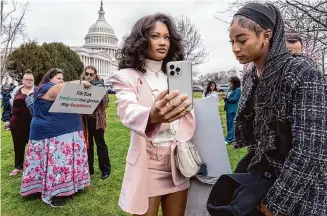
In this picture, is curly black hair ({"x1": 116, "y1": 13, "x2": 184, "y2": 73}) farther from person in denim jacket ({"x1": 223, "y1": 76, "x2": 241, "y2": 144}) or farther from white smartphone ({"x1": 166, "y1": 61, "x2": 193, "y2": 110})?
person in denim jacket ({"x1": 223, "y1": 76, "x2": 241, "y2": 144})

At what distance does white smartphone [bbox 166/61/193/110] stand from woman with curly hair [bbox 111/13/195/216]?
0.37 metres

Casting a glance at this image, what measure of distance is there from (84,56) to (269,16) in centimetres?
8289

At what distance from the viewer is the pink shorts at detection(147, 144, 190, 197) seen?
1.89 m

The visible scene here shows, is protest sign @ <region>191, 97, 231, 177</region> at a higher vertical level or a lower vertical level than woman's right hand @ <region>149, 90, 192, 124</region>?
lower

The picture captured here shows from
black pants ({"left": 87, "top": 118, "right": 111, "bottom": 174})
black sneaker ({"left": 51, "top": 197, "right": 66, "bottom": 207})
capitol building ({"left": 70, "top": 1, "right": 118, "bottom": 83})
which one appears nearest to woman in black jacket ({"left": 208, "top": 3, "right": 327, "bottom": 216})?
black sneaker ({"left": 51, "top": 197, "right": 66, "bottom": 207})

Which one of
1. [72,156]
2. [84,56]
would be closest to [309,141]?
[72,156]

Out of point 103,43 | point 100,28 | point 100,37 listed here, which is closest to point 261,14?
point 103,43

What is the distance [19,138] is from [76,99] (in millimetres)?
2491

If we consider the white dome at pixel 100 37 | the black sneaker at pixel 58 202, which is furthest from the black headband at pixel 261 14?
the white dome at pixel 100 37

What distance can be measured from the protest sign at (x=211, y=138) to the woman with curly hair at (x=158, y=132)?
0.07m

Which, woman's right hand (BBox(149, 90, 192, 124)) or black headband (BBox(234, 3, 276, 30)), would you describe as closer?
woman's right hand (BBox(149, 90, 192, 124))

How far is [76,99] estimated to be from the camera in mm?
4438

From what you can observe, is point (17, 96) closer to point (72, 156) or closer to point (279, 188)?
point (72, 156)

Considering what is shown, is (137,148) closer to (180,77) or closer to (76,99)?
(180,77)
